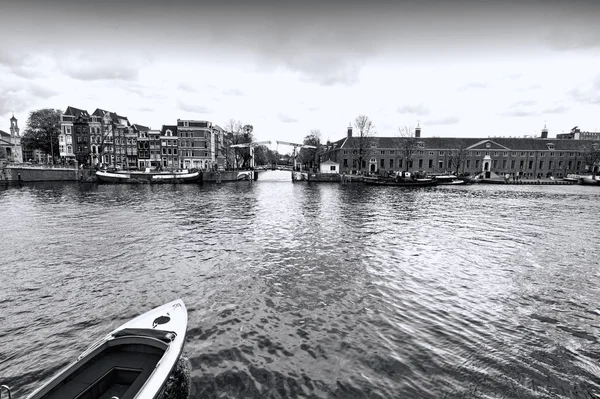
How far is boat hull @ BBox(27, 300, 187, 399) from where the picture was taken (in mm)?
4934

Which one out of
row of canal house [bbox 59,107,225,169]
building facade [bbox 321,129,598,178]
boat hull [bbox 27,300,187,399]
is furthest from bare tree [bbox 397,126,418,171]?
boat hull [bbox 27,300,187,399]

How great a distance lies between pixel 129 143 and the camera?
93562 mm

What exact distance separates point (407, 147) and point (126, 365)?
91.7 m

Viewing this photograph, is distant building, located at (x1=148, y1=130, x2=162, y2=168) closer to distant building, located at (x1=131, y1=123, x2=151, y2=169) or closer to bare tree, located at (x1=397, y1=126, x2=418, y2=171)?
distant building, located at (x1=131, y1=123, x2=151, y2=169)

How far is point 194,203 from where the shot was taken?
36.8 m

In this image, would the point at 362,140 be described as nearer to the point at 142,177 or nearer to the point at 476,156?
the point at 476,156

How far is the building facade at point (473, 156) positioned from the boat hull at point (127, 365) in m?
91.3

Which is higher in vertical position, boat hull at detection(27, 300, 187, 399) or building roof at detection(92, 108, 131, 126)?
building roof at detection(92, 108, 131, 126)

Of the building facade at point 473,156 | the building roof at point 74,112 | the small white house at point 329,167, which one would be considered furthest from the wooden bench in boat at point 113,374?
the building roof at point 74,112

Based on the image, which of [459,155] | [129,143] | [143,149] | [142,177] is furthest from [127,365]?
[129,143]

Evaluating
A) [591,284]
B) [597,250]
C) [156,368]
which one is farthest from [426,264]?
[156,368]

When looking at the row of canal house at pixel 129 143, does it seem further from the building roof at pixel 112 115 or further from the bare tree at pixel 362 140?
the bare tree at pixel 362 140

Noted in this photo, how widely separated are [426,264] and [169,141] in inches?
Answer: 3557

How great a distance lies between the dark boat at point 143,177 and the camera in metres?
64.8
